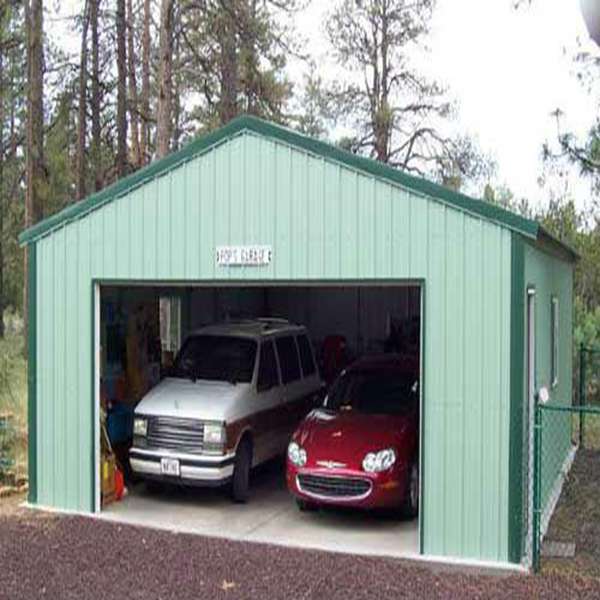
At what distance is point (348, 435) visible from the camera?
9.59 m

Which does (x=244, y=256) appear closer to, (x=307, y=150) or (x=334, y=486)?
(x=307, y=150)

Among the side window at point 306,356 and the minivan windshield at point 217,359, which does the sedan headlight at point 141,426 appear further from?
the side window at point 306,356

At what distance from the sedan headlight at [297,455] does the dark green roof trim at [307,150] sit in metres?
3.15

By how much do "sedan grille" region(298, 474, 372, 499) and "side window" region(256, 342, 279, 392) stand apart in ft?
6.46

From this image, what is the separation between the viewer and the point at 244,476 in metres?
10.6

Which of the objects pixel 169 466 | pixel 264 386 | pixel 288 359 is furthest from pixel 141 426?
pixel 288 359

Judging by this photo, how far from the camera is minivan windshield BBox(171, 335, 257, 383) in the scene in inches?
438

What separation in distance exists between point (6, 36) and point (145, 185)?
14871 millimetres

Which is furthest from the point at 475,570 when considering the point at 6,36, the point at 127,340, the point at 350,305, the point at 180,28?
the point at 6,36

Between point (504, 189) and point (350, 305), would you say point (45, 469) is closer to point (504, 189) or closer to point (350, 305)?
point (350, 305)

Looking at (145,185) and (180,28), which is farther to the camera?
(180,28)

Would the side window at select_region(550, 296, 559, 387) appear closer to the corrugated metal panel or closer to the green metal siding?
the green metal siding

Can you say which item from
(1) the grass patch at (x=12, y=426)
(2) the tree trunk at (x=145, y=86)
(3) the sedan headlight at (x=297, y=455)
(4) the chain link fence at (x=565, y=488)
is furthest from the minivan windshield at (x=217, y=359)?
(2) the tree trunk at (x=145, y=86)

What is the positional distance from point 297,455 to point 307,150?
3327mm
